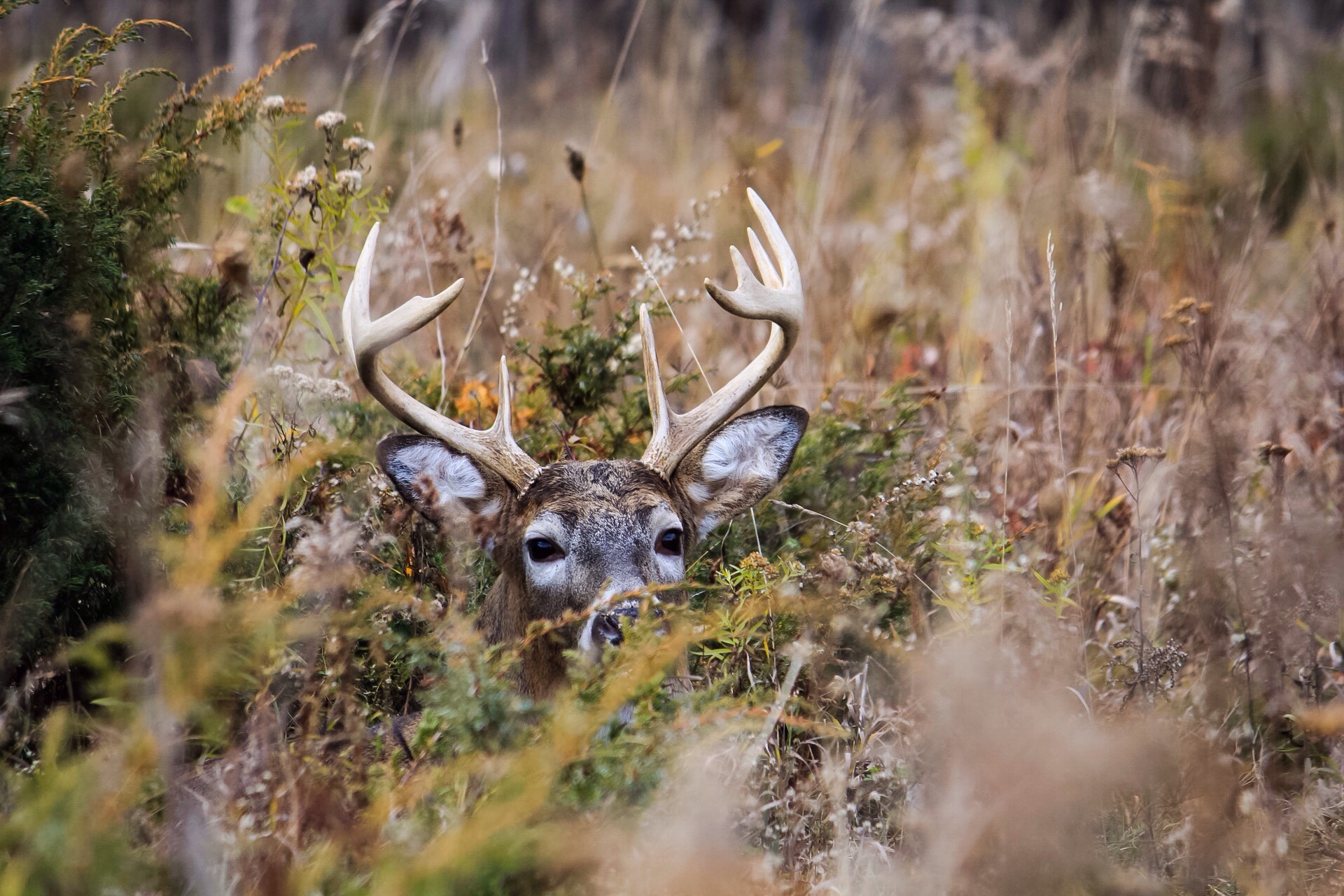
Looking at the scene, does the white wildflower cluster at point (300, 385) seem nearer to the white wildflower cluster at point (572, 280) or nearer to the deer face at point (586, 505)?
the deer face at point (586, 505)

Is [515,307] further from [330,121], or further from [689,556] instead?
[689,556]

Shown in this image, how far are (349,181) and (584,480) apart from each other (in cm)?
148

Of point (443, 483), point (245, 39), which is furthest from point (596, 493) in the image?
point (245, 39)

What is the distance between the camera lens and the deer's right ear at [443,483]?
3.84 metres

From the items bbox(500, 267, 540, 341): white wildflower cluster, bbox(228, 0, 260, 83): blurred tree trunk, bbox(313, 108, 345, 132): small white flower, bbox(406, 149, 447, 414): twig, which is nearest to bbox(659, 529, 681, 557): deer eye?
bbox(406, 149, 447, 414): twig

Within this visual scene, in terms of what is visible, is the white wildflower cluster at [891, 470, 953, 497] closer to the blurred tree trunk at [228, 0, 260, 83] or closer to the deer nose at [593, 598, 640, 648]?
the deer nose at [593, 598, 640, 648]

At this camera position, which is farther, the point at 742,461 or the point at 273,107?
the point at 273,107

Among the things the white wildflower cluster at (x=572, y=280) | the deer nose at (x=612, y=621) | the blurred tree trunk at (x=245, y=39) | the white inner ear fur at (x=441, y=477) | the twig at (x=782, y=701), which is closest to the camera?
the twig at (x=782, y=701)

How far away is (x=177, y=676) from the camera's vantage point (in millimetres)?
2502

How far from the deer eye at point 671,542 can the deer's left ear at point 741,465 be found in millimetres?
269

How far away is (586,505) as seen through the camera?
3.86m

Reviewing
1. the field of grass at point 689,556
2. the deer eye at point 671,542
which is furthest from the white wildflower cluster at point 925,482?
the deer eye at point 671,542

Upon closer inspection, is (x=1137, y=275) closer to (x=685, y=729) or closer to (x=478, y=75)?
(x=685, y=729)

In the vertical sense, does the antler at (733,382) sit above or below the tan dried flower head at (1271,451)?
above
